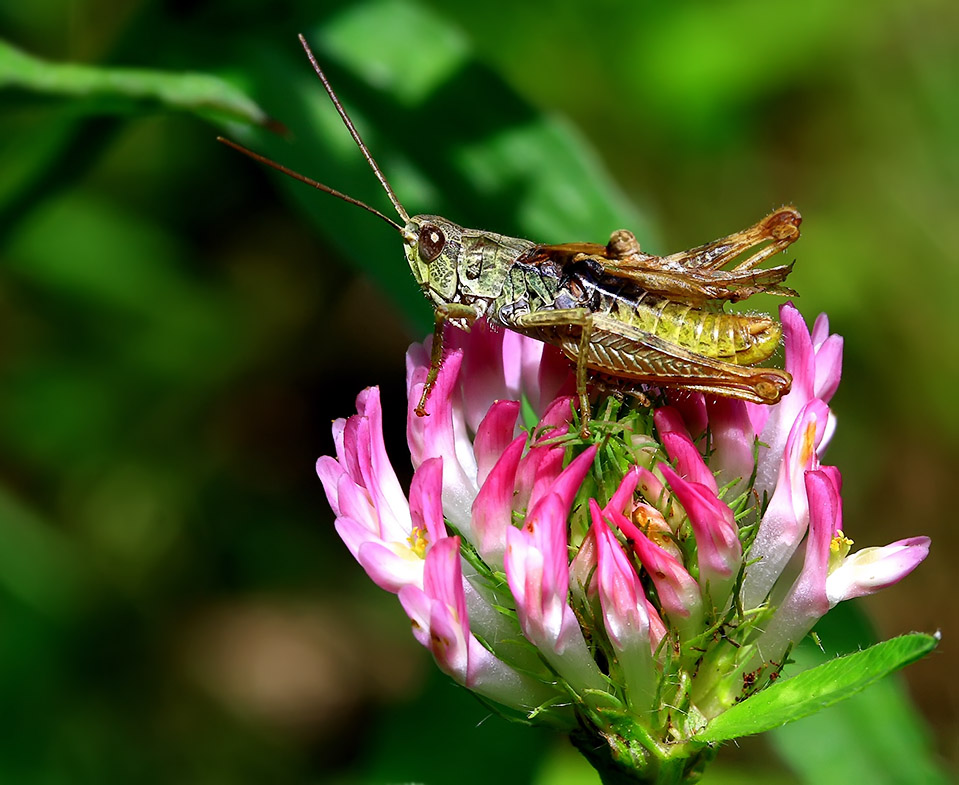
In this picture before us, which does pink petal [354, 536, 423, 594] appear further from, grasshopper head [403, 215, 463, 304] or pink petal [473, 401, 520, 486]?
grasshopper head [403, 215, 463, 304]

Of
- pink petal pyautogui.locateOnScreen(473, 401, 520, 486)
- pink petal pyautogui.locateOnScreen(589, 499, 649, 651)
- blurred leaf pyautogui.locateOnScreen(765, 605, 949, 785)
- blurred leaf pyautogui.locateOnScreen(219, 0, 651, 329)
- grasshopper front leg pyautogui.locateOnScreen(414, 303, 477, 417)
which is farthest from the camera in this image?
blurred leaf pyautogui.locateOnScreen(219, 0, 651, 329)

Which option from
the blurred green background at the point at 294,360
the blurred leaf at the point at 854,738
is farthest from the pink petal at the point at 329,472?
the blurred green background at the point at 294,360

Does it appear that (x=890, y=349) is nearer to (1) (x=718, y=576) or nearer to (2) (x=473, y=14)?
(2) (x=473, y=14)

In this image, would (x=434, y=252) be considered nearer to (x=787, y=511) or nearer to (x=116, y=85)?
(x=116, y=85)

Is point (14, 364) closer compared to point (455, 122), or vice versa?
point (455, 122)

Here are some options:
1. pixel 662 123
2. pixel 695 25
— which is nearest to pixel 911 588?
pixel 662 123

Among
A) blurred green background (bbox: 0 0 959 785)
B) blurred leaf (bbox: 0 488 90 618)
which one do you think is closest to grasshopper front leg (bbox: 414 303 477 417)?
blurred green background (bbox: 0 0 959 785)

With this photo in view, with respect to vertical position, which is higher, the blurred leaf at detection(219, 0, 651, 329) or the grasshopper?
the blurred leaf at detection(219, 0, 651, 329)
